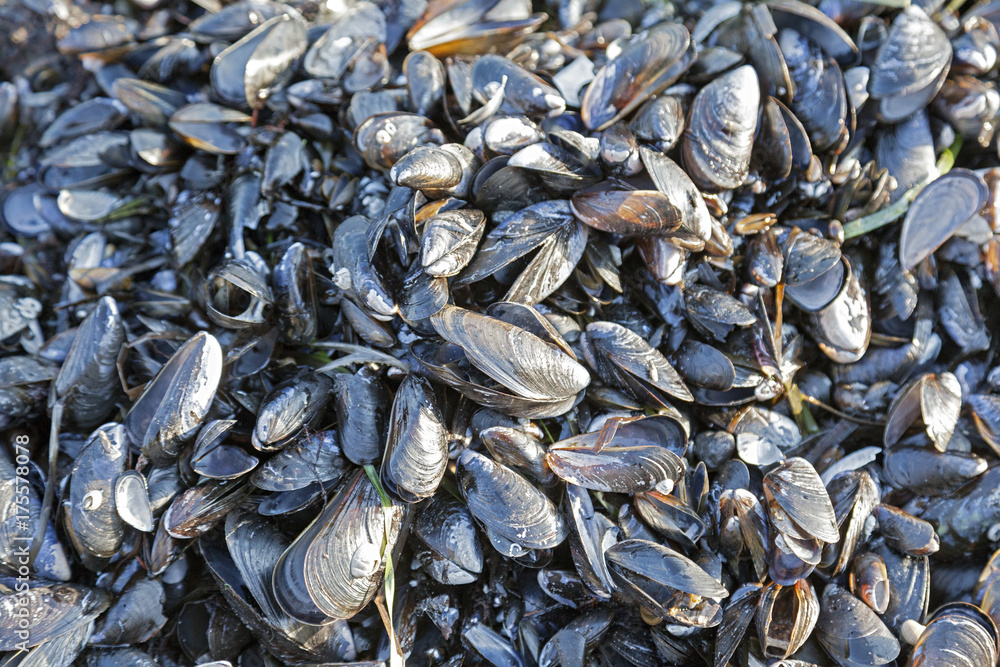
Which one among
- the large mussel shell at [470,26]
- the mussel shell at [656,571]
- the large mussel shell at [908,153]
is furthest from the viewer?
the large mussel shell at [470,26]

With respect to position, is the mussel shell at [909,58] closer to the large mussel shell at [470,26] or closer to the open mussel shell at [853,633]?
the large mussel shell at [470,26]

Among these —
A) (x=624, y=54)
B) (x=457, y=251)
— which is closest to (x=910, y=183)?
(x=624, y=54)

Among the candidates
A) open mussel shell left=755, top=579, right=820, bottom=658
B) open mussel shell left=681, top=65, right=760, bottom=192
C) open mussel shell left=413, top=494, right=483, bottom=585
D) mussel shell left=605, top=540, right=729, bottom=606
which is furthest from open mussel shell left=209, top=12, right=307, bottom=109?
open mussel shell left=755, top=579, right=820, bottom=658

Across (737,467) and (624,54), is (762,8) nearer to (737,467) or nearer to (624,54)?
(624,54)

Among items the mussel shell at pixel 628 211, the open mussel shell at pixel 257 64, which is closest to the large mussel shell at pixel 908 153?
the mussel shell at pixel 628 211

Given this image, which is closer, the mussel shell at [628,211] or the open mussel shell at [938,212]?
the mussel shell at [628,211]
